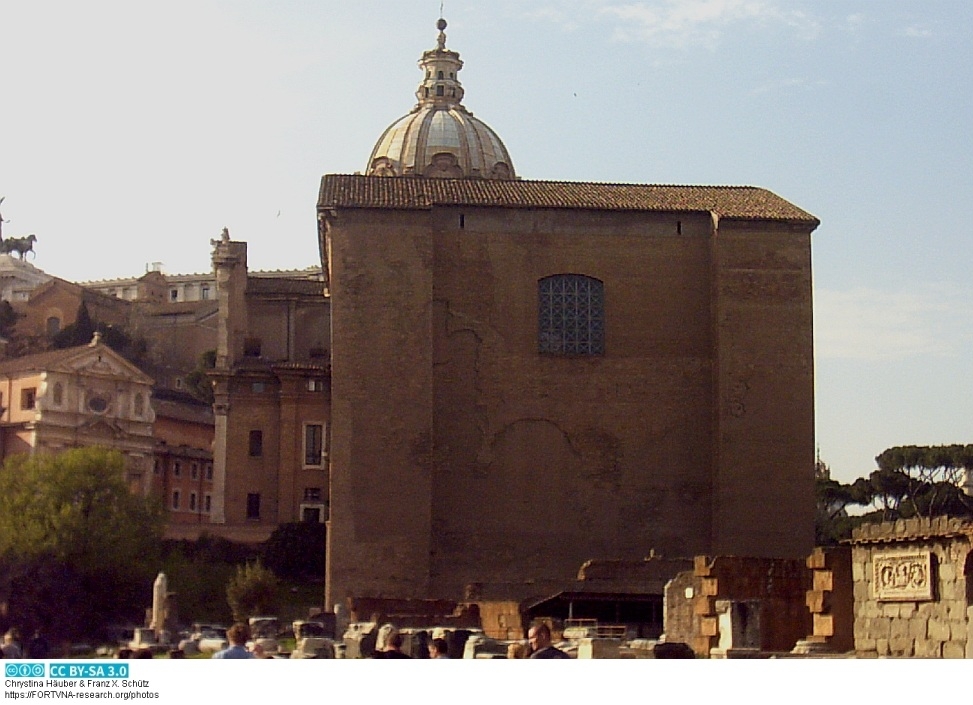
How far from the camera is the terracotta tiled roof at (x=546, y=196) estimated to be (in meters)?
32.2

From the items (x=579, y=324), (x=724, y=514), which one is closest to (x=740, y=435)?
(x=724, y=514)

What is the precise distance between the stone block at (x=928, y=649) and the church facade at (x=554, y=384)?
51.3 feet

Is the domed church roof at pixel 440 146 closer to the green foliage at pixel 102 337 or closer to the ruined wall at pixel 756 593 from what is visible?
the green foliage at pixel 102 337

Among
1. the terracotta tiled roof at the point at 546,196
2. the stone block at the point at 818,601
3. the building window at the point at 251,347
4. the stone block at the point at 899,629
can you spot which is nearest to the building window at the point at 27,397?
the building window at the point at 251,347

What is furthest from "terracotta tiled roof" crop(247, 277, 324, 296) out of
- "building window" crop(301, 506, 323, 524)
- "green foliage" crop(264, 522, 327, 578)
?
"green foliage" crop(264, 522, 327, 578)

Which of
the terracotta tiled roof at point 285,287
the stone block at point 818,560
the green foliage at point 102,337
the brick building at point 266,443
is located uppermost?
the green foliage at point 102,337

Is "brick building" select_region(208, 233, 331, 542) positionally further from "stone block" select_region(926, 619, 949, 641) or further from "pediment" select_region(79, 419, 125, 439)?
"stone block" select_region(926, 619, 949, 641)

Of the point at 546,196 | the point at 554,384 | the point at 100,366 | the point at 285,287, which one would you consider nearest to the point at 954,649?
the point at 554,384

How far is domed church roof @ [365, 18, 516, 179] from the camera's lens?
51.3 m

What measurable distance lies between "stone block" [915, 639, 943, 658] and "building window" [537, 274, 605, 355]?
17.4 m

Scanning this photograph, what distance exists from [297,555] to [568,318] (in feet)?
26.2

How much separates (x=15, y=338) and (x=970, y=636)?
49.5 m

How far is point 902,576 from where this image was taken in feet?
50.9
